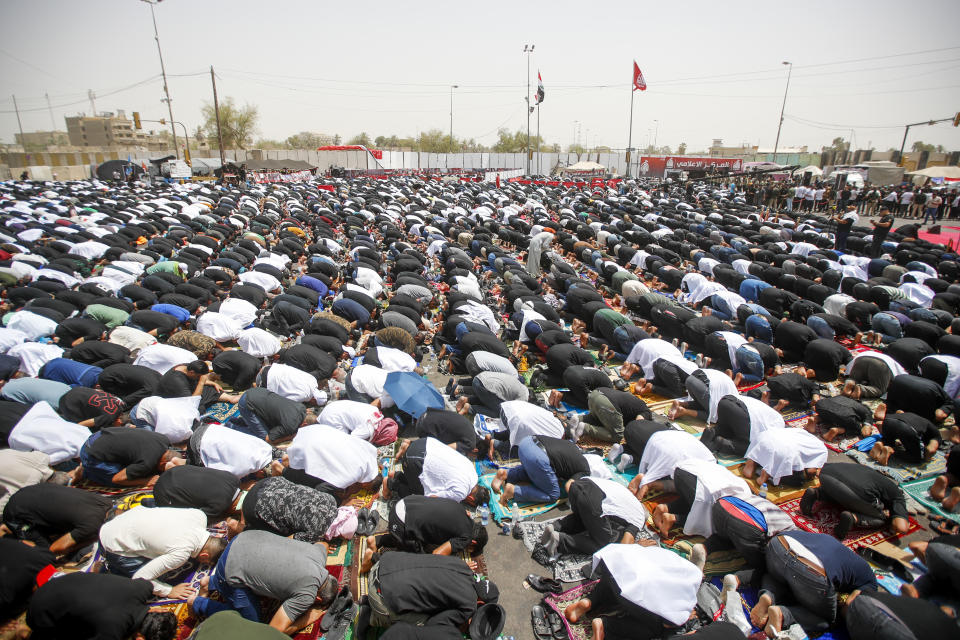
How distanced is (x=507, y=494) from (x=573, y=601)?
3.49ft

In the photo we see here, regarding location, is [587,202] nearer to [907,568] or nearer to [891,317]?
[891,317]

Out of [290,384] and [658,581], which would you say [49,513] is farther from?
[658,581]

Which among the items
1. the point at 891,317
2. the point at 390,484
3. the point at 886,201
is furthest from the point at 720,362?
the point at 886,201

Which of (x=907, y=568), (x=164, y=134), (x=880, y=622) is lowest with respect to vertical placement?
(x=907, y=568)

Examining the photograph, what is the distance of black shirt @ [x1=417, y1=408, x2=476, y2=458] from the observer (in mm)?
4848

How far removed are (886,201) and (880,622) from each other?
25.9 meters

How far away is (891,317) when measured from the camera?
7.62 m

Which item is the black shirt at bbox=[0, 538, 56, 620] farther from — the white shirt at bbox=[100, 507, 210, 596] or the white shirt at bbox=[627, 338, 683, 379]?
the white shirt at bbox=[627, 338, 683, 379]

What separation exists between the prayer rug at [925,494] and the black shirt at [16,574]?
7.28 metres

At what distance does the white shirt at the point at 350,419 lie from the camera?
4934mm

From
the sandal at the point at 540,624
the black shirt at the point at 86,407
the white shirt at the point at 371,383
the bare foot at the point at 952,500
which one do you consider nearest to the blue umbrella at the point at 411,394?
the white shirt at the point at 371,383

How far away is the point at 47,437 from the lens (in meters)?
4.52

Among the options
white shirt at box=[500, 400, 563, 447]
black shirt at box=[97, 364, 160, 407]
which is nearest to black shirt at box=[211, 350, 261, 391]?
black shirt at box=[97, 364, 160, 407]

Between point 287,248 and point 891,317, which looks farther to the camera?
point 287,248
